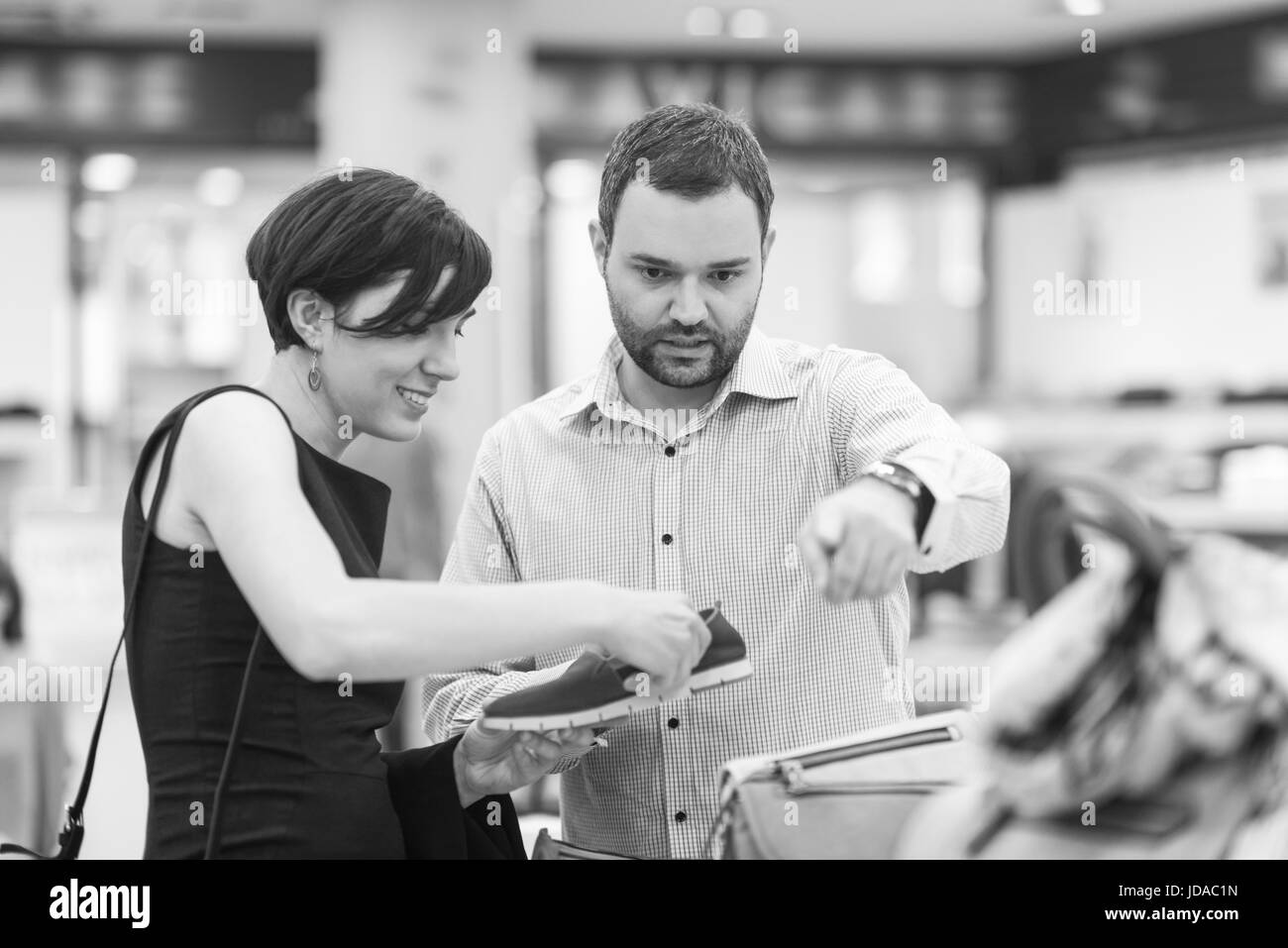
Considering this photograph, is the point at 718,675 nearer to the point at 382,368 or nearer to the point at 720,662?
the point at 720,662

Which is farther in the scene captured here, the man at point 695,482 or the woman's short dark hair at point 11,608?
the woman's short dark hair at point 11,608

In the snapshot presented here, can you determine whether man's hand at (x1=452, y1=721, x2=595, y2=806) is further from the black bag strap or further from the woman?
the black bag strap

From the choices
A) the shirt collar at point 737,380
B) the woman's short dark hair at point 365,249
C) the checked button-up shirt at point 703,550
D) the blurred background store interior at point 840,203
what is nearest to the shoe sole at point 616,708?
the checked button-up shirt at point 703,550

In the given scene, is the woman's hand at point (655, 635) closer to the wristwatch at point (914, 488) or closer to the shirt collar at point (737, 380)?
the wristwatch at point (914, 488)

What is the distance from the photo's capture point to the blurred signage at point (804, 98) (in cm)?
690

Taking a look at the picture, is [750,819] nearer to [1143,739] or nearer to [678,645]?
[678,645]

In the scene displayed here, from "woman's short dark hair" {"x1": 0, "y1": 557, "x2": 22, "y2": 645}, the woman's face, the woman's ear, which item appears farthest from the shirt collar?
"woman's short dark hair" {"x1": 0, "y1": 557, "x2": 22, "y2": 645}

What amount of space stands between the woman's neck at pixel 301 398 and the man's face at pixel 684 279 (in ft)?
1.12

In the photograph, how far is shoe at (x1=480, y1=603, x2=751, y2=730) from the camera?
3.78 ft

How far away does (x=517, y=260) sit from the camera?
18.1 feet

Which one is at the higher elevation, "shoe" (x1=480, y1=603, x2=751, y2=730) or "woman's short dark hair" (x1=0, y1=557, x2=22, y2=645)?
"shoe" (x1=480, y1=603, x2=751, y2=730)

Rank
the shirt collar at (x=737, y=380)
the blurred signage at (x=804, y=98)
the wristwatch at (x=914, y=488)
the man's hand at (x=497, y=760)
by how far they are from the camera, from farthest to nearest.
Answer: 1. the blurred signage at (x=804, y=98)
2. the shirt collar at (x=737, y=380)
3. the man's hand at (x=497, y=760)
4. the wristwatch at (x=914, y=488)

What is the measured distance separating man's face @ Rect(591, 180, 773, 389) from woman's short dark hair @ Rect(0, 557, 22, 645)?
232cm
